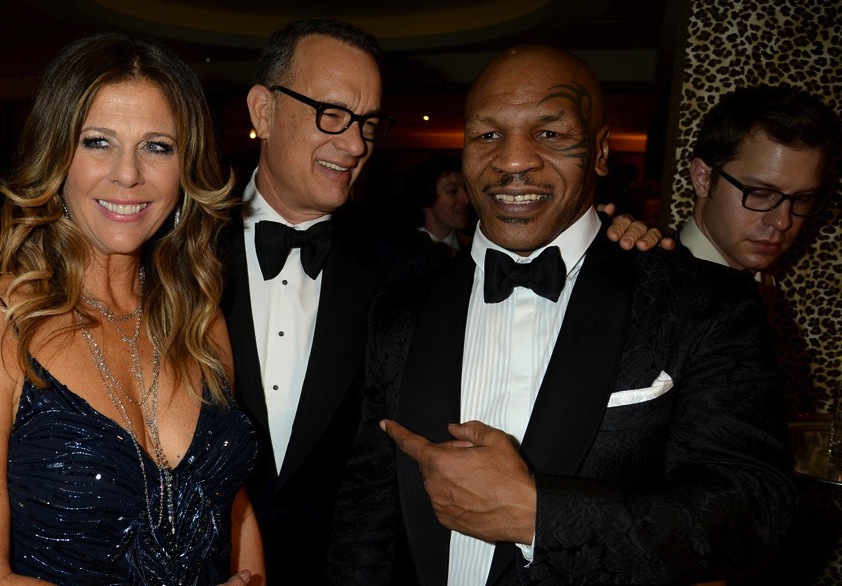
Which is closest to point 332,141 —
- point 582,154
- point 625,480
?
point 582,154

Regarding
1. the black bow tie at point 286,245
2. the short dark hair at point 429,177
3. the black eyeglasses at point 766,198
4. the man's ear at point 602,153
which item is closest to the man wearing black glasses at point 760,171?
the black eyeglasses at point 766,198

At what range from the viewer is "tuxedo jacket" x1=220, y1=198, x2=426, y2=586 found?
7.20ft

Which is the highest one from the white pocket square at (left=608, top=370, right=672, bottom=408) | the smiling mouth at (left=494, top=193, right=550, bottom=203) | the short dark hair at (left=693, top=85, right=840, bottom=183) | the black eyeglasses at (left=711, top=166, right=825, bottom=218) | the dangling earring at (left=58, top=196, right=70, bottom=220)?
the short dark hair at (left=693, top=85, right=840, bottom=183)

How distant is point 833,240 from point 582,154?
211 centimetres

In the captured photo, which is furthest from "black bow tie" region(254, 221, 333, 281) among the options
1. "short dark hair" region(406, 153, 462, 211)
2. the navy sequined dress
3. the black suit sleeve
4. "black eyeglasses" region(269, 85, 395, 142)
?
"short dark hair" region(406, 153, 462, 211)

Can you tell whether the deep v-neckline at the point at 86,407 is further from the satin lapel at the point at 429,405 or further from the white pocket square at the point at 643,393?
the white pocket square at the point at 643,393

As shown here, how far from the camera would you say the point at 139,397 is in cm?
189

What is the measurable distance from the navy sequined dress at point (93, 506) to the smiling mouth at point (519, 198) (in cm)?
100

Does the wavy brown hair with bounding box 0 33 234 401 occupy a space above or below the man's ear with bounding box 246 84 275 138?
below

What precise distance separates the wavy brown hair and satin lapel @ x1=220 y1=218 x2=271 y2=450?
4.6 inches

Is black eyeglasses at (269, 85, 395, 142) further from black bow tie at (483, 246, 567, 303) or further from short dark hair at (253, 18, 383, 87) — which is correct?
black bow tie at (483, 246, 567, 303)

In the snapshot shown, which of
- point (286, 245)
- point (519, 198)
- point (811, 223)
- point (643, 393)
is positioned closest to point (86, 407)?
point (286, 245)

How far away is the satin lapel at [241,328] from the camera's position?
220 cm

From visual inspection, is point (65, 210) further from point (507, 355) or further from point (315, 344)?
point (507, 355)
